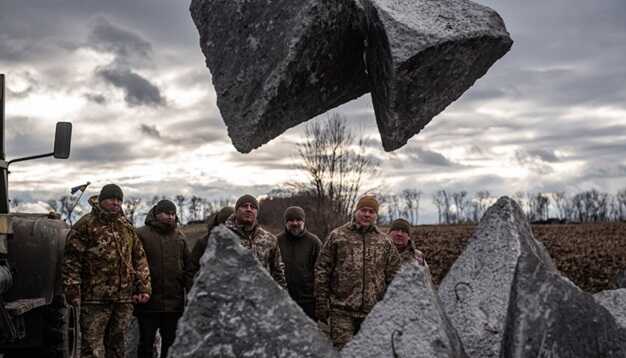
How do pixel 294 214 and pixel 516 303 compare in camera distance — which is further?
pixel 294 214

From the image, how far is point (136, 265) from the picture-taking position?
6121 millimetres

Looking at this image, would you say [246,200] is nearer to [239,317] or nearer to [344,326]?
[344,326]

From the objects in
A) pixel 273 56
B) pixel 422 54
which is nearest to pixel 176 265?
pixel 273 56

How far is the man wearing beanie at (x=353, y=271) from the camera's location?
17.5 feet

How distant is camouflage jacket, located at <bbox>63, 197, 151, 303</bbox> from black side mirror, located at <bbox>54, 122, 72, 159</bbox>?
0.66 metres

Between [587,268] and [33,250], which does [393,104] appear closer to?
[33,250]

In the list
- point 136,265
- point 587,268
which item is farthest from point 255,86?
point 587,268

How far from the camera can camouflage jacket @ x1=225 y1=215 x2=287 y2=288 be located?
5457 millimetres

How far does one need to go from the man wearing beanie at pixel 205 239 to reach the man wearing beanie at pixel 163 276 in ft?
0.53

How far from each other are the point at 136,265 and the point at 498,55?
3281mm

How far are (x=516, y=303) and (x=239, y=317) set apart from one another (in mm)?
1444

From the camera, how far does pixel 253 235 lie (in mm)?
5527

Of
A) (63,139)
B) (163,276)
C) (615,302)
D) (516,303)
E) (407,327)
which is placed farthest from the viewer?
(163,276)

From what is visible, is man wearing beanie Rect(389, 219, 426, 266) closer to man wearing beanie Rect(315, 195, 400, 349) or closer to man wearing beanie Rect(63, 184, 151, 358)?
man wearing beanie Rect(315, 195, 400, 349)
